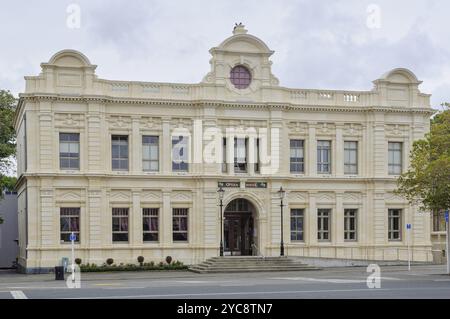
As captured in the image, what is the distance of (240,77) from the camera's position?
5197 cm

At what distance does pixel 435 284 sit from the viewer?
31797mm

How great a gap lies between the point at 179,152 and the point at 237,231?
648 centimetres

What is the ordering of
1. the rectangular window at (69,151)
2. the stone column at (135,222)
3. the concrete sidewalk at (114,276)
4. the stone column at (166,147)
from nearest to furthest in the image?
the concrete sidewalk at (114,276)
the rectangular window at (69,151)
the stone column at (135,222)
the stone column at (166,147)

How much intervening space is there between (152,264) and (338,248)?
12209 mm

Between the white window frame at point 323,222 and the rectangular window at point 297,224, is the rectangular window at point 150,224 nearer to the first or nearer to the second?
the rectangular window at point 297,224

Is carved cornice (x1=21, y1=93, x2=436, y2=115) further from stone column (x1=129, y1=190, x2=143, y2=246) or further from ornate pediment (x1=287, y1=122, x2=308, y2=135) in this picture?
stone column (x1=129, y1=190, x2=143, y2=246)

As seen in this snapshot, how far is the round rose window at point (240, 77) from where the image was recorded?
51844 millimetres

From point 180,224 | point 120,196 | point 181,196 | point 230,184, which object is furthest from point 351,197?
point 120,196

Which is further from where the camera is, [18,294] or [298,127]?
[298,127]

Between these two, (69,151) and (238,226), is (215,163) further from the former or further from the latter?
(69,151)

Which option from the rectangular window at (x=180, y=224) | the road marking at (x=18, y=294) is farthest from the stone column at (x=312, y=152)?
the road marking at (x=18, y=294)

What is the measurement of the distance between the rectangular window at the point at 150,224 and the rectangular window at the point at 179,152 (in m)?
2.98

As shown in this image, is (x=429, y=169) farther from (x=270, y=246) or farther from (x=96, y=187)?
(x=96, y=187)

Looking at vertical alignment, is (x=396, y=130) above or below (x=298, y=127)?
below
